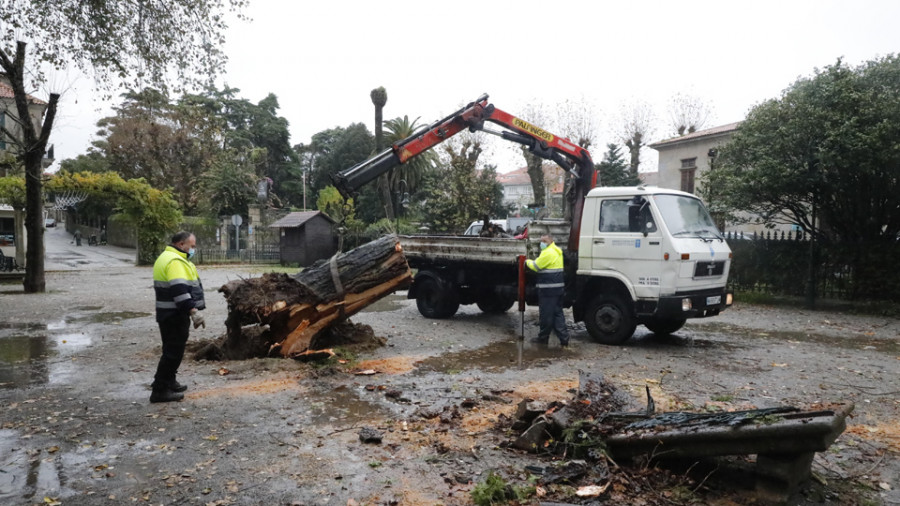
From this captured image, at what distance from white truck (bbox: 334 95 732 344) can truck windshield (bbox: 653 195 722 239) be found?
0.02 m

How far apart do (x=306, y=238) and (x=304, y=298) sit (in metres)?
Answer: 19.3

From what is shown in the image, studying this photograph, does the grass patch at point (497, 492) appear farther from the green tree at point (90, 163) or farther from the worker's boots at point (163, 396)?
the green tree at point (90, 163)

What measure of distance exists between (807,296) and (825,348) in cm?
494

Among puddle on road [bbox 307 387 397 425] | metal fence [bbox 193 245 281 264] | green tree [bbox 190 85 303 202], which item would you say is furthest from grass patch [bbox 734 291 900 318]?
green tree [bbox 190 85 303 202]

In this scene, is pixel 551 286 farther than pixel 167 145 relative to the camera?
No

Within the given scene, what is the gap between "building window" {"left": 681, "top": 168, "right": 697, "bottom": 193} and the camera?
27.9m

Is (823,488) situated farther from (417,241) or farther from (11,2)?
(11,2)

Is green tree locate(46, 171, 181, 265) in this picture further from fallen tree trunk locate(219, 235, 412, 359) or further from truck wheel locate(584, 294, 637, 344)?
truck wheel locate(584, 294, 637, 344)

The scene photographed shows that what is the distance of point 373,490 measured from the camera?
11.8 feet

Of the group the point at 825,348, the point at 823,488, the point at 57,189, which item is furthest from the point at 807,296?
the point at 57,189

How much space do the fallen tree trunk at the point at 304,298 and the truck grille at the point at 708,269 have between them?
13.3 feet

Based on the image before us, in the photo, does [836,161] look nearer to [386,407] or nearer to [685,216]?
[685,216]

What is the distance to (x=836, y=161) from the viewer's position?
1129 cm

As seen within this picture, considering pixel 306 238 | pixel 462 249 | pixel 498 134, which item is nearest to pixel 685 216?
pixel 498 134
